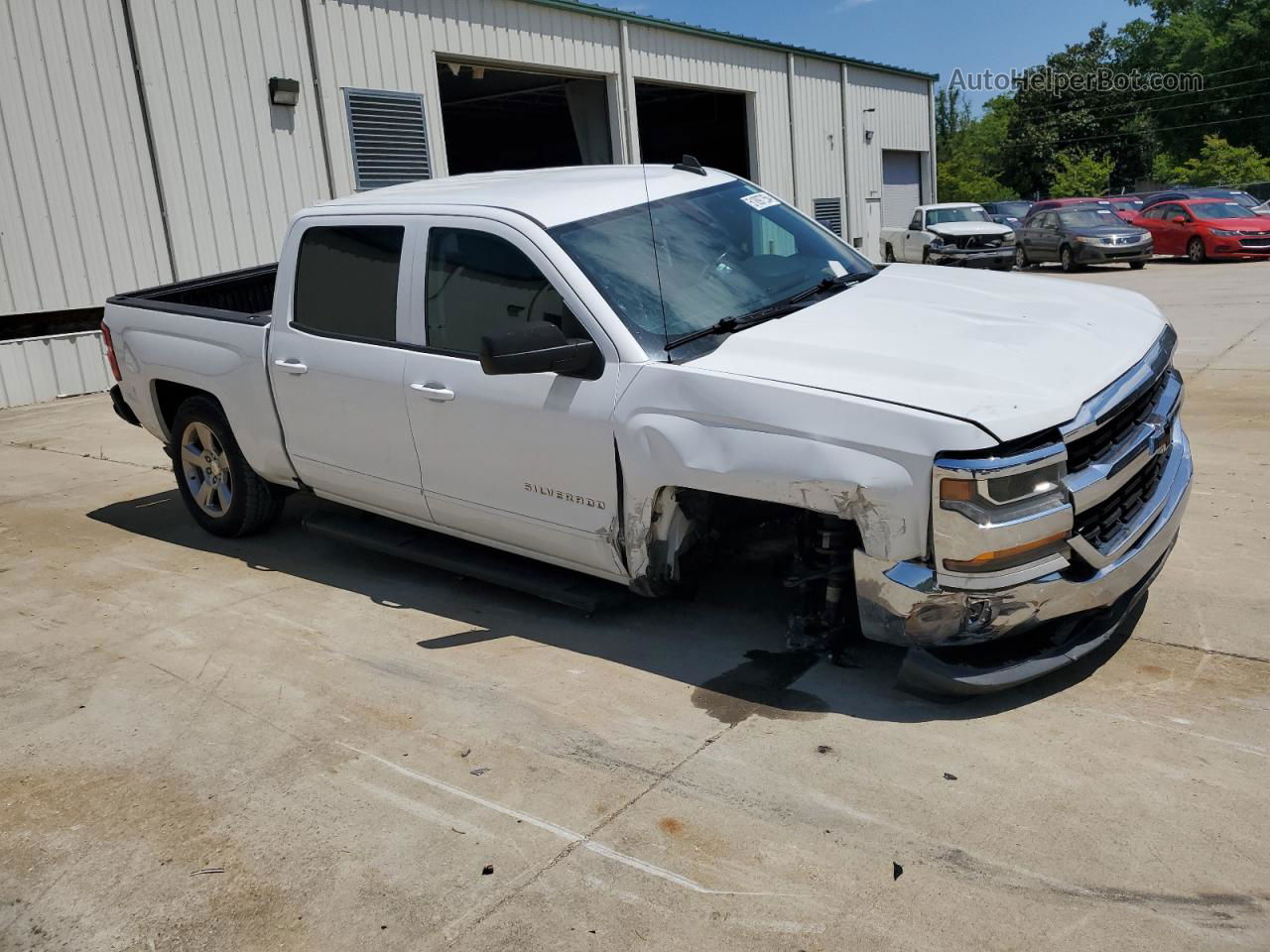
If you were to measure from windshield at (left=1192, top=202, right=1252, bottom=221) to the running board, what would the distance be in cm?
2326

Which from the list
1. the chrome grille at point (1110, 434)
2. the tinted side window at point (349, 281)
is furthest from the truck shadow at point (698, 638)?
the tinted side window at point (349, 281)

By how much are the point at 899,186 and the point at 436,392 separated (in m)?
27.2

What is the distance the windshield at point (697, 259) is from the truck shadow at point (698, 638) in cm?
129

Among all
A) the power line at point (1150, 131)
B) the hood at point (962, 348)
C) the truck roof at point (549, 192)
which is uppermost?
the power line at point (1150, 131)

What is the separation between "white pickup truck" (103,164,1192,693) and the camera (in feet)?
11.8

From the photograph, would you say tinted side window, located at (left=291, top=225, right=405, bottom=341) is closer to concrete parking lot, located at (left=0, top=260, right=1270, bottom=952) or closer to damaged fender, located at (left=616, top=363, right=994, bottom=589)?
concrete parking lot, located at (left=0, top=260, right=1270, bottom=952)

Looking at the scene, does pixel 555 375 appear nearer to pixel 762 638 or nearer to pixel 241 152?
pixel 762 638

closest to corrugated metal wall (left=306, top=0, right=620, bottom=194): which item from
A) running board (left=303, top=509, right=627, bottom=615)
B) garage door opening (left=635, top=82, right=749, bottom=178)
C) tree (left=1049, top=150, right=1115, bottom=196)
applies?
garage door opening (left=635, top=82, right=749, bottom=178)

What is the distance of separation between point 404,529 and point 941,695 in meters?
3.02

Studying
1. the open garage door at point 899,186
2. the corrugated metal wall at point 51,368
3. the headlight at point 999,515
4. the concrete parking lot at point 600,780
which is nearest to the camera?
the concrete parking lot at point 600,780

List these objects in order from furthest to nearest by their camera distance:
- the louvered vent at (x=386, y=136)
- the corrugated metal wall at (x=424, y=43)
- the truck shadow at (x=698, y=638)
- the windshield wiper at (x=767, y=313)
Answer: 1. the louvered vent at (x=386, y=136)
2. the corrugated metal wall at (x=424, y=43)
3. the windshield wiper at (x=767, y=313)
4. the truck shadow at (x=698, y=638)

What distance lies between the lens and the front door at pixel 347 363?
5086mm

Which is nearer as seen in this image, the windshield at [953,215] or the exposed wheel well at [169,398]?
the exposed wheel well at [169,398]

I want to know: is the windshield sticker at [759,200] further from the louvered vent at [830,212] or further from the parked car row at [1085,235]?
the louvered vent at [830,212]
